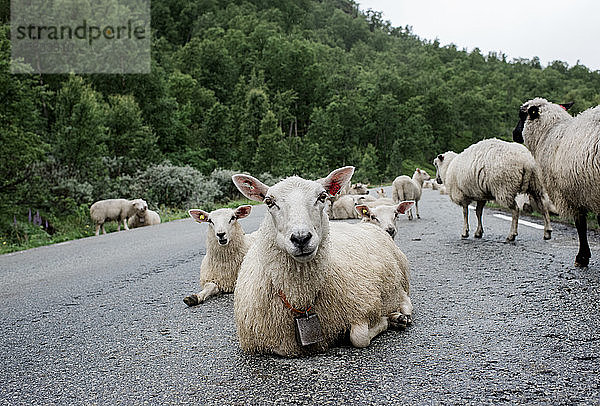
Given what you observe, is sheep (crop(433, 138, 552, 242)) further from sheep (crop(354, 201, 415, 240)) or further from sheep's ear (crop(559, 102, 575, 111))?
sheep (crop(354, 201, 415, 240))

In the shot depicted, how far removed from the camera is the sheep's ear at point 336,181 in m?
3.69

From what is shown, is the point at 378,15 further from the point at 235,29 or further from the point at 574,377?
the point at 574,377

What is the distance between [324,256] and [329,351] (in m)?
0.69

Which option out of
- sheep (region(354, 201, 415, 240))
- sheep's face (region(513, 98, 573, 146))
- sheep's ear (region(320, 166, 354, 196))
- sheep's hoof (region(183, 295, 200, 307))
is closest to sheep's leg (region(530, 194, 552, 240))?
sheep's face (region(513, 98, 573, 146))

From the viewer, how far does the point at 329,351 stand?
3355 mm

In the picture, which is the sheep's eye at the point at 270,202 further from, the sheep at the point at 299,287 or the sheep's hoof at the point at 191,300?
the sheep's hoof at the point at 191,300

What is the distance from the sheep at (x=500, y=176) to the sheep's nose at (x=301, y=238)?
19.9 feet

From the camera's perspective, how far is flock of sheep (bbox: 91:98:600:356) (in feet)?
10.8

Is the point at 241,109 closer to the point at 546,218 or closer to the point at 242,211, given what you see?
the point at 546,218

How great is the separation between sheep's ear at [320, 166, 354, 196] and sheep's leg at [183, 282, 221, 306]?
224 cm

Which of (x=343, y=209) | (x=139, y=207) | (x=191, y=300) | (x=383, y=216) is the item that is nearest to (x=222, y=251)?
(x=191, y=300)

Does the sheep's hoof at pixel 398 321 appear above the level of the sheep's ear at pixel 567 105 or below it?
below

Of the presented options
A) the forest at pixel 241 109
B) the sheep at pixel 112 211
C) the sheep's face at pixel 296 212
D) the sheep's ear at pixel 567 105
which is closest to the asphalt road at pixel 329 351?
the sheep's face at pixel 296 212

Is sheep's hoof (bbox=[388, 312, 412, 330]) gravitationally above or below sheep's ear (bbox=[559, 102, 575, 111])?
below
